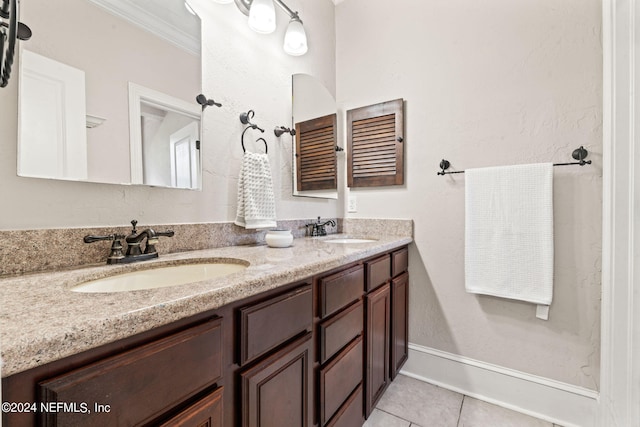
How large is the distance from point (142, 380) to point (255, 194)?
0.98 m

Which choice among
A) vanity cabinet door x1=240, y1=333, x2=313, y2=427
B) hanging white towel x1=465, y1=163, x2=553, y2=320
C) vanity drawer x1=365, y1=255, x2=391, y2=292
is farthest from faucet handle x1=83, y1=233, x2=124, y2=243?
hanging white towel x1=465, y1=163, x2=553, y2=320

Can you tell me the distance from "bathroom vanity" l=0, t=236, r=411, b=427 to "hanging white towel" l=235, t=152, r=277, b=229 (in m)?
0.20

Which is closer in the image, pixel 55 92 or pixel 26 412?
pixel 26 412

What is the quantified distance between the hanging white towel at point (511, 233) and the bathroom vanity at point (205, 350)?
0.75 meters

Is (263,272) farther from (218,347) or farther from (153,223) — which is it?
(153,223)

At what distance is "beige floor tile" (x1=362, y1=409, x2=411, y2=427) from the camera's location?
137 cm

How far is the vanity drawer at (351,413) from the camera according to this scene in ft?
3.42

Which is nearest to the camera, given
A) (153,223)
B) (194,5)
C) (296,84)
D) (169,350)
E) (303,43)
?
(169,350)

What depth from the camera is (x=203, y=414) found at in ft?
1.82

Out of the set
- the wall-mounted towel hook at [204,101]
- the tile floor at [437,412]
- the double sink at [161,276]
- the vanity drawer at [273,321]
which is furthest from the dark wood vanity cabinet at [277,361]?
the wall-mounted towel hook at [204,101]

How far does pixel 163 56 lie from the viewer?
1.07 metres

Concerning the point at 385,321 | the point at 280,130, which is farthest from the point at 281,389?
the point at 280,130

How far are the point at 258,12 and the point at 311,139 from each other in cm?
76

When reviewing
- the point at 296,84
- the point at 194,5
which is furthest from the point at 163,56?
the point at 296,84
